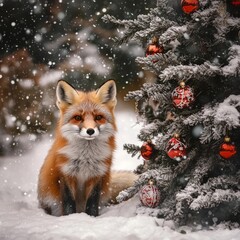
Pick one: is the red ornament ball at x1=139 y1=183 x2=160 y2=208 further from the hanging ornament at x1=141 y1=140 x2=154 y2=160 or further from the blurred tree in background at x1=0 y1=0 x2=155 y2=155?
the blurred tree in background at x1=0 y1=0 x2=155 y2=155

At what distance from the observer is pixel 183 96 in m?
2.69

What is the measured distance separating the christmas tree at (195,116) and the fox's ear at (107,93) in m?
0.31

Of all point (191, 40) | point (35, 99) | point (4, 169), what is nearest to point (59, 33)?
point (35, 99)

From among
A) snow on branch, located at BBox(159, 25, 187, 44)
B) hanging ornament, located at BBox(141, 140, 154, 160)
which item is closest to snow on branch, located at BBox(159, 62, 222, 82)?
snow on branch, located at BBox(159, 25, 187, 44)

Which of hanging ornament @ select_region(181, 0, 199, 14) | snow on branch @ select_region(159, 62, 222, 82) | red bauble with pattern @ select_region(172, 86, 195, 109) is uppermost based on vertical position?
hanging ornament @ select_region(181, 0, 199, 14)

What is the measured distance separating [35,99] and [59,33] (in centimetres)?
104

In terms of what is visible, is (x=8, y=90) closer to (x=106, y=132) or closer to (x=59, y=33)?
(x=59, y=33)

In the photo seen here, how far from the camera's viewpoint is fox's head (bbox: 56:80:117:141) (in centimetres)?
305

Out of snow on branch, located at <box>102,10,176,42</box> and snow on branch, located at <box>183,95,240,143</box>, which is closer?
snow on branch, located at <box>183,95,240,143</box>

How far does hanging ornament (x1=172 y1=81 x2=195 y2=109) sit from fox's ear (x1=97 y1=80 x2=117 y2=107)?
727 millimetres

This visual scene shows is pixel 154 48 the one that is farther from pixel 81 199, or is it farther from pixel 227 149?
pixel 81 199

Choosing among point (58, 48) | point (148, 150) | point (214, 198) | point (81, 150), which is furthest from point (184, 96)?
point (58, 48)

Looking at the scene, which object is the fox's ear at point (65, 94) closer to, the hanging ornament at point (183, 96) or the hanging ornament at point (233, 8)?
the hanging ornament at point (183, 96)

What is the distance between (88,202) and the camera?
3273 millimetres
